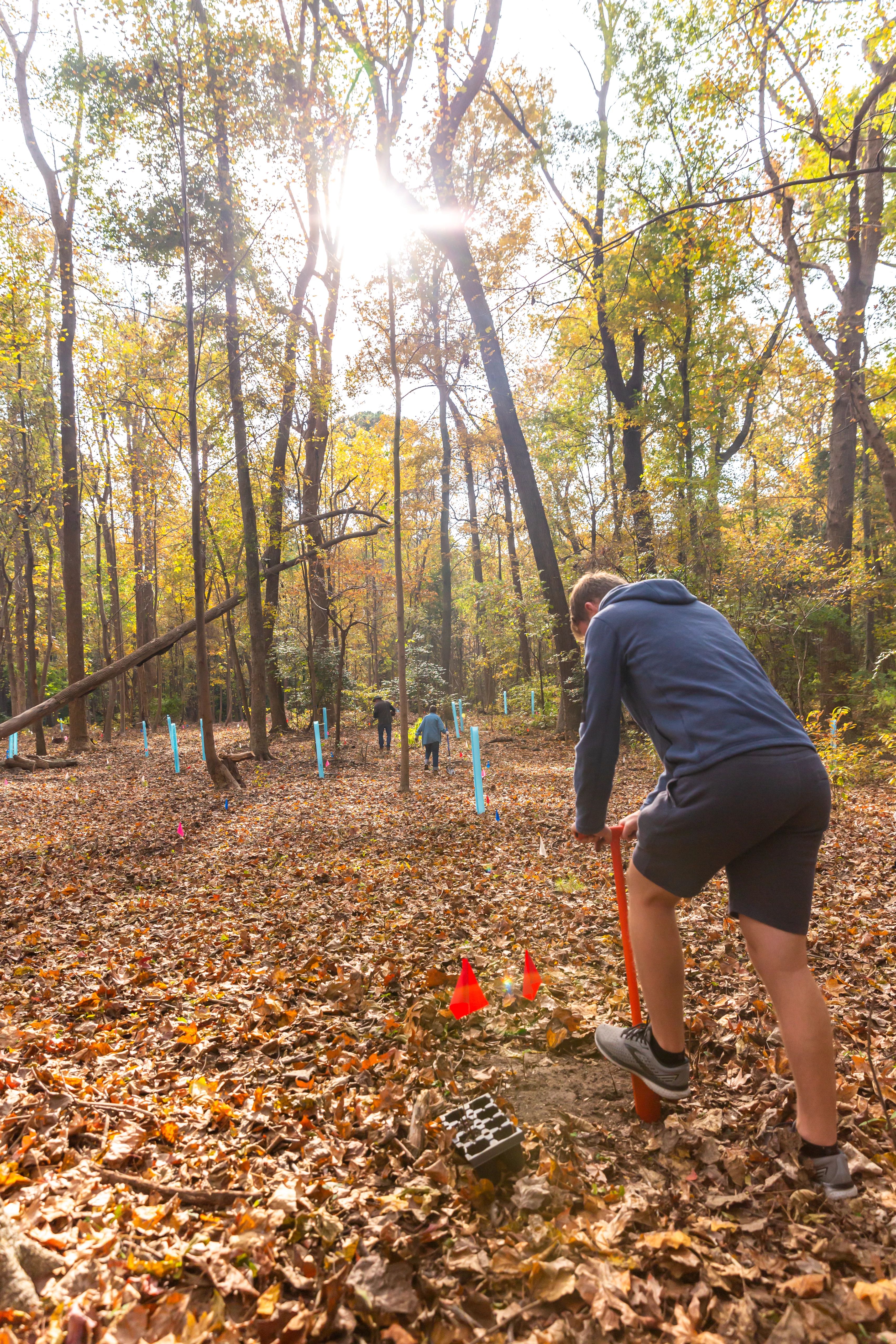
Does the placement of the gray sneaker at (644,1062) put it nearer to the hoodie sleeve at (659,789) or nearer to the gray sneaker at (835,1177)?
the gray sneaker at (835,1177)

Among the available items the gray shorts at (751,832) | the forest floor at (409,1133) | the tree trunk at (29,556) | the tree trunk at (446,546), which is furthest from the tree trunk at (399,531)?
the tree trunk at (446,546)

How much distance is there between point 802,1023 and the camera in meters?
1.90

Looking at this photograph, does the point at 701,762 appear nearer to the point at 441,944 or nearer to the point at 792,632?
the point at 441,944

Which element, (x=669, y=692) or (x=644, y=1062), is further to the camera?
(x=644, y=1062)

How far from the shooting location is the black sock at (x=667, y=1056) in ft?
7.26

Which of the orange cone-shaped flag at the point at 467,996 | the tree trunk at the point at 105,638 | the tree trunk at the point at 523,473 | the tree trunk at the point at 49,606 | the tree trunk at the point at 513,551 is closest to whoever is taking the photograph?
the orange cone-shaped flag at the point at 467,996

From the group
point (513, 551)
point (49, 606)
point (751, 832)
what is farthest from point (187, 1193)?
point (49, 606)

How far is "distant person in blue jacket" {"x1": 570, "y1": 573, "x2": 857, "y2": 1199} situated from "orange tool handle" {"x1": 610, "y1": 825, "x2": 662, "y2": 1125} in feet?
0.57

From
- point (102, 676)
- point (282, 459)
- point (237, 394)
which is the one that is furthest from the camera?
point (282, 459)

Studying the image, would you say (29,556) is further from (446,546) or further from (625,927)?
(625,927)

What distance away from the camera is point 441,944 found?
445 centimetres

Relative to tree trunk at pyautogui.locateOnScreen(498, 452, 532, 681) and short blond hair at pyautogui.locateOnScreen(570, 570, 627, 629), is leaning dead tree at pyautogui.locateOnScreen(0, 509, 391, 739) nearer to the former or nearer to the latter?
tree trunk at pyautogui.locateOnScreen(498, 452, 532, 681)

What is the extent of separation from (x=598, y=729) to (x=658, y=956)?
77cm

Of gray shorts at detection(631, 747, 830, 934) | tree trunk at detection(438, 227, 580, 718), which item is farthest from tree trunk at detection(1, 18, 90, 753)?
gray shorts at detection(631, 747, 830, 934)
